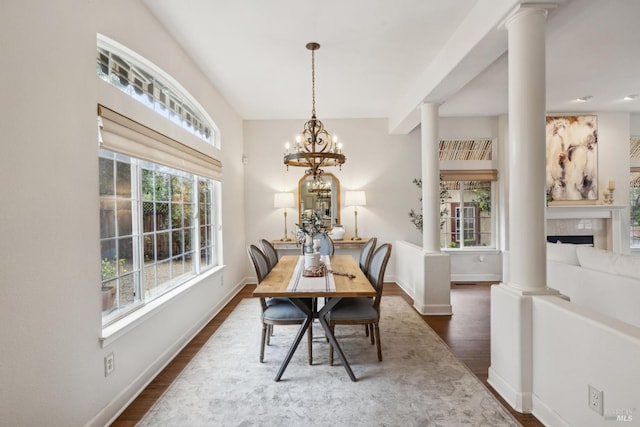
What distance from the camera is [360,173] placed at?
19.6 ft

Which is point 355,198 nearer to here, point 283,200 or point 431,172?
point 283,200

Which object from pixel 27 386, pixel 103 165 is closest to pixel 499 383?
pixel 27 386

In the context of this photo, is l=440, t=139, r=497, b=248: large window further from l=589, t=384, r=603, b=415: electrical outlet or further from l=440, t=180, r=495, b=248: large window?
l=589, t=384, r=603, b=415: electrical outlet

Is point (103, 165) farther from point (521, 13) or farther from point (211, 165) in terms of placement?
point (521, 13)

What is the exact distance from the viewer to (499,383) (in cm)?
231

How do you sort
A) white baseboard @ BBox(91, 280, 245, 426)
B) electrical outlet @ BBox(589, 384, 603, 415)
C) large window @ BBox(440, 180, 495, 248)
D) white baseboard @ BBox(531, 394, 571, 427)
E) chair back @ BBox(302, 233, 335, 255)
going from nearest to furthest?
1. electrical outlet @ BBox(589, 384, 603, 415)
2. white baseboard @ BBox(531, 394, 571, 427)
3. white baseboard @ BBox(91, 280, 245, 426)
4. chair back @ BBox(302, 233, 335, 255)
5. large window @ BBox(440, 180, 495, 248)

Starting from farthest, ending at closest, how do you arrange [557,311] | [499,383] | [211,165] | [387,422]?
[211,165] → [499,383] → [387,422] → [557,311]

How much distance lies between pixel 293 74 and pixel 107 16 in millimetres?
2139

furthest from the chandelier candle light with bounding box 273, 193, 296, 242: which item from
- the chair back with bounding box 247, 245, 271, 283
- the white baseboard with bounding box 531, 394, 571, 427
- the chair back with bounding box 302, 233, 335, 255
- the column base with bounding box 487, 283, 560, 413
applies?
the white baseboard with bounding box 531, 394, 571, 427

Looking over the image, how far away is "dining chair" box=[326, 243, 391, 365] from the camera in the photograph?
2715mm

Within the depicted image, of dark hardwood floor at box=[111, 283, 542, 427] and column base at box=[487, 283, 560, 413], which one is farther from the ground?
column base at box=[487, 283, 560, 413]

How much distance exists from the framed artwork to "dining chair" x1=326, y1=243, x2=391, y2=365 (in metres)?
4.50

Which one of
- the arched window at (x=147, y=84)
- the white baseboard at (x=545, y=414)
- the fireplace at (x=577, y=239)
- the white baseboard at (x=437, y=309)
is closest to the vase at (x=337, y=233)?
the white baseboard at (x=437, y=309)

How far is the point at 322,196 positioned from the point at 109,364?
14.3ft
